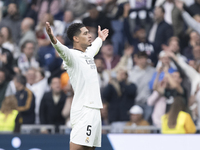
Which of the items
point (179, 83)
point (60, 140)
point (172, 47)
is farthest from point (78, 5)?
point (60, 140)

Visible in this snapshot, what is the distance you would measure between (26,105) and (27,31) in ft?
9.63

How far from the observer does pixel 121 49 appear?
1080 cm

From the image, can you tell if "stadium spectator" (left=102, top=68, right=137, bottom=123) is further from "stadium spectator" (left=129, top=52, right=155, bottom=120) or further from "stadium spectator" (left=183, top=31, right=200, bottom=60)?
"stadium spectator" (left=183, top=31, right=200, bottom=60)

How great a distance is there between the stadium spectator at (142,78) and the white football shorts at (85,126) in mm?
4027

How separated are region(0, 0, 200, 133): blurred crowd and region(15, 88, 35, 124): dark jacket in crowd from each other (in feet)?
0.07

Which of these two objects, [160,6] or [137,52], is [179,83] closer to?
[137,52]

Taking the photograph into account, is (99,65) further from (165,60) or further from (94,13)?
(94,13)

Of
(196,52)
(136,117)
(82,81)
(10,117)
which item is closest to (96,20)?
(196,52)

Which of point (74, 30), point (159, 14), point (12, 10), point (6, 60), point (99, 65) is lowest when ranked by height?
point (99, 65)

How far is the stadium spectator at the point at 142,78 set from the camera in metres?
9.33

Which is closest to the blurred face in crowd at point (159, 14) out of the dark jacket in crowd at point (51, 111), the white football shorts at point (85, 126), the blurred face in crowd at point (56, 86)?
the blurred face in crowd at point (56, 86)

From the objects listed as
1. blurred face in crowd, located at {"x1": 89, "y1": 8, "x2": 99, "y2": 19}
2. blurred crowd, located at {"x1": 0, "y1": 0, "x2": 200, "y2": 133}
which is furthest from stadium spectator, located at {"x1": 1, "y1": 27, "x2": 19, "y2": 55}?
blurred face in crowd, located at {"x1": 89, "y1": 8, "x2": 99, "y2": 19}

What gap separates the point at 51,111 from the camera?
30.5 feet

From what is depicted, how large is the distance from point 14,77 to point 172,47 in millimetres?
3704
